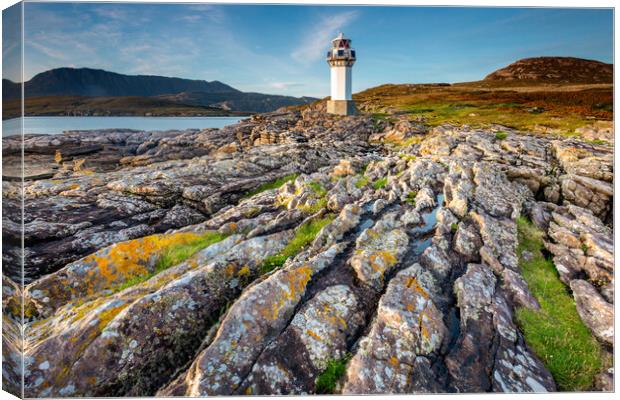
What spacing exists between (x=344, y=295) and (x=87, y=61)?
1408 centimetres

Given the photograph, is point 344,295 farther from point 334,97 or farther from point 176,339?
point 334,97

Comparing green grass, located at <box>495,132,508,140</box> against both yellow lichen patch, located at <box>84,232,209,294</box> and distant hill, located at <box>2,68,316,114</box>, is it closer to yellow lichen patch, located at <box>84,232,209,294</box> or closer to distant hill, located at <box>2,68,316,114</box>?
distant hill, located at <box>2,68,316,114</box>

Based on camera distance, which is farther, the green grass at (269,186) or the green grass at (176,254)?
the green grass at (269,186)

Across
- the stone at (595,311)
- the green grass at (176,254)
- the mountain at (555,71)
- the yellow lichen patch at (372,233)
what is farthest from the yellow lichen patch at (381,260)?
the mountain at (555,71)

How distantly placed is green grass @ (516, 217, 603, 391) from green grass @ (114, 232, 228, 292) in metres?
8.23

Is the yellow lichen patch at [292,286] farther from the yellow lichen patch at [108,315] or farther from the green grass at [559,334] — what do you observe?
the green grass at [559,334]

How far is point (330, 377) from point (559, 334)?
510 cm

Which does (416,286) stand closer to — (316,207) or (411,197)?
(316,207)

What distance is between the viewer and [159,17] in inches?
377

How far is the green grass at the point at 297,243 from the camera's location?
7805 millimetres

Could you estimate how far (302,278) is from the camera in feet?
22.3

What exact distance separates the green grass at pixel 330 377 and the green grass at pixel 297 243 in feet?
9.52

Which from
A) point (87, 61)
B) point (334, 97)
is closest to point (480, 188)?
point (87, 61)

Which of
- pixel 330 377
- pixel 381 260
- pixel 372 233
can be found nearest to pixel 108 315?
pixel 330 377
